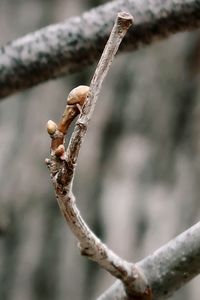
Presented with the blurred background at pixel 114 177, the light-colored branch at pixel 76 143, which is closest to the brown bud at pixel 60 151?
the light-colored branch at pixel 76 143

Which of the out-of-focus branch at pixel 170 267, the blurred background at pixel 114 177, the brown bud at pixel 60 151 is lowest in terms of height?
the blurred background at pixel 114 177

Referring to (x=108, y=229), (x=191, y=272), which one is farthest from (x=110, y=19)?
(x=108, y=229)

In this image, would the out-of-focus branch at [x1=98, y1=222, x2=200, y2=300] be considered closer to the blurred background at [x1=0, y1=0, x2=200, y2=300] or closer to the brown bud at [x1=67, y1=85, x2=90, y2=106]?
the brown bud at [x1=67, y1=85, x2=90, y2=106]

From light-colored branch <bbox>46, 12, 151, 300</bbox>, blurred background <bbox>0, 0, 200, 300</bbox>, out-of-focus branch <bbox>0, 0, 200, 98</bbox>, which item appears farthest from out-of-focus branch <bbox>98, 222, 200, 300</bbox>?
blurred background <bbox>0, 0, 200, 300</bbox>

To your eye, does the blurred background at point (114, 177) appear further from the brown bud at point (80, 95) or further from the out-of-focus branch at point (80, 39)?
the brown bud at point (80, 95)

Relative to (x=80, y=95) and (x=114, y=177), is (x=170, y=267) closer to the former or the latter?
(x=80, y=95)

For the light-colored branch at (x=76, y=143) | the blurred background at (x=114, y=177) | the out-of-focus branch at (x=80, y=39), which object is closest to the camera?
the light-colored branch at (x=76, y=143)
